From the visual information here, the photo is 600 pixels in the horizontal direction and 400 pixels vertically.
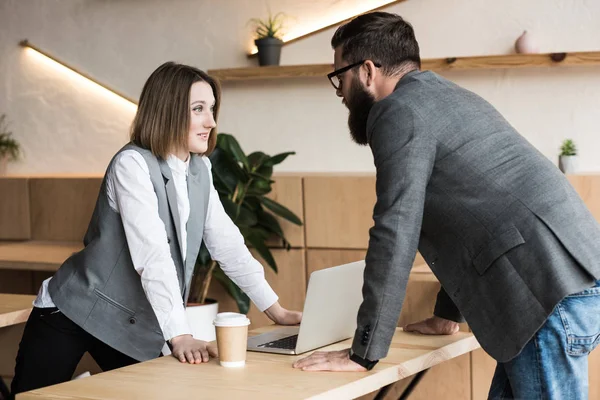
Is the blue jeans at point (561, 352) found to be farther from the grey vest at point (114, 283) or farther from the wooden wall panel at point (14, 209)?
the wooden wall panel at point (14, 209)

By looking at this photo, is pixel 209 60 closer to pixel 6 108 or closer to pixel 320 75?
pixel 320 75

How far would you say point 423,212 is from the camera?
2.25 metres

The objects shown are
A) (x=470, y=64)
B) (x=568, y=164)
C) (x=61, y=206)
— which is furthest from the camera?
(x=61, y=206)

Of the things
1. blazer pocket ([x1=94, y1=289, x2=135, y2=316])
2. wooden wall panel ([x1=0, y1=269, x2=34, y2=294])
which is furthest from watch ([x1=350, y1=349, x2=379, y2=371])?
wooden wall panel ([x1=0, y1=269, x2=34, y2=294])

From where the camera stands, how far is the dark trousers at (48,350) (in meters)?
2.74

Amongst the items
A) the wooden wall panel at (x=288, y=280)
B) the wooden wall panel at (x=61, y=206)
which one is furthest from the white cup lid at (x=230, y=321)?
the wooden wall panel at (x=61, y=206)

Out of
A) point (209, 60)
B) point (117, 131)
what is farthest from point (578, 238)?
point (117, 131)

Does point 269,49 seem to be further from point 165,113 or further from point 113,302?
point 113,302

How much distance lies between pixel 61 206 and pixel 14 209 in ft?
1.30

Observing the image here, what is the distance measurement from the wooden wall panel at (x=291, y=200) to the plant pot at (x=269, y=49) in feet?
2.56

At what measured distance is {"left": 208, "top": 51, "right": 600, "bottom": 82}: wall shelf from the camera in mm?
4852

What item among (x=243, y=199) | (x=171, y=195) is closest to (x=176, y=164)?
(x=171, y=195)

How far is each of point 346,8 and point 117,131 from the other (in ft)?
5.98

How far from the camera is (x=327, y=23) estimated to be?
5602 mm
